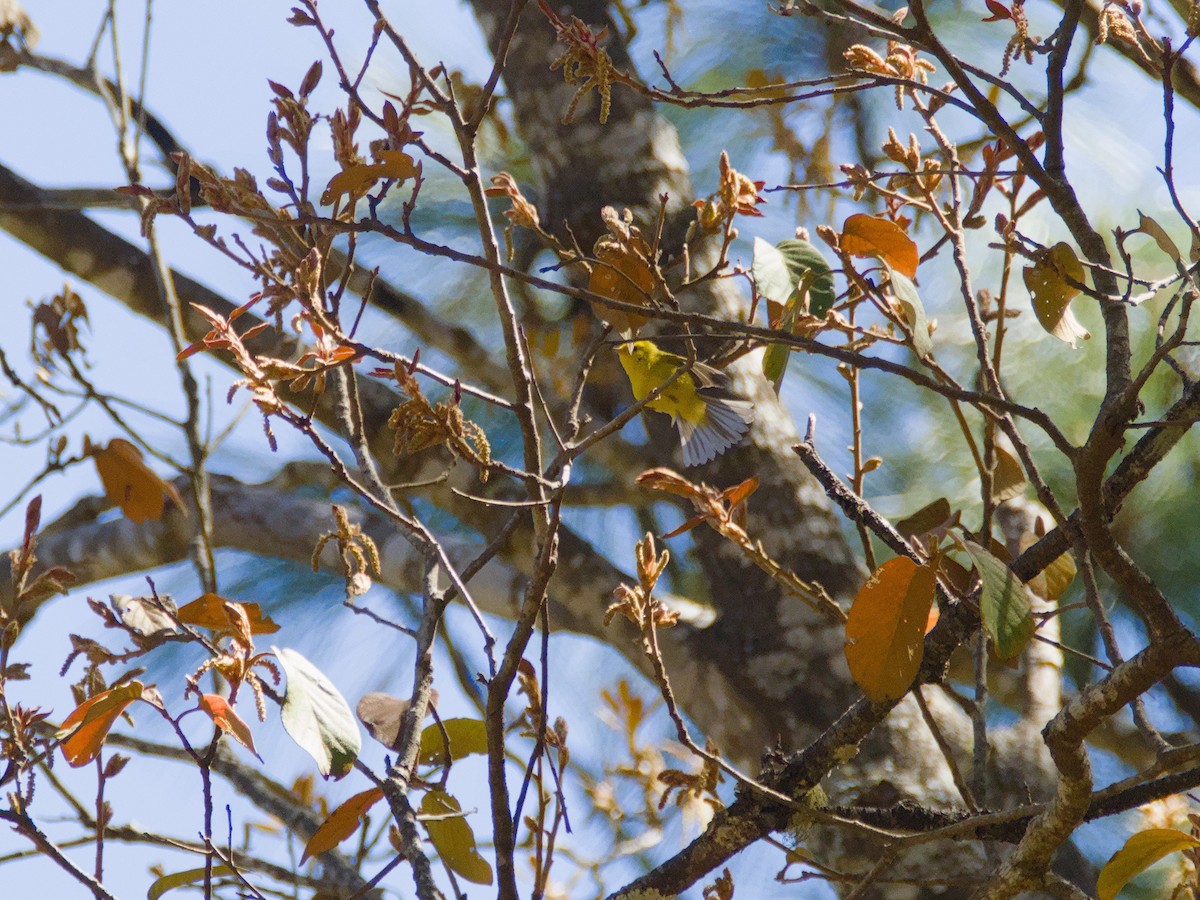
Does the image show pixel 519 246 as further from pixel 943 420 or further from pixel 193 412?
pixel 193 412

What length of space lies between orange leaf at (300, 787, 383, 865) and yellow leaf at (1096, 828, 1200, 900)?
1.54ft

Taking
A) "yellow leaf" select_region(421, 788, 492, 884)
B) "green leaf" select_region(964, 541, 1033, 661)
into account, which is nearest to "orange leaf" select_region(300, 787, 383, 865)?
"yellow leaf" select_region(421, 788, 492, 884)

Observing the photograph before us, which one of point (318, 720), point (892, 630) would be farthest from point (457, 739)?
point (892, 630)

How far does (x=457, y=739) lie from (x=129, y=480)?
1.93 ft

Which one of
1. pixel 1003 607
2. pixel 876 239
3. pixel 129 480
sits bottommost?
pixel 1003 607

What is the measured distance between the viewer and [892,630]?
571 millimetres

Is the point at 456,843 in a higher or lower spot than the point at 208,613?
lower

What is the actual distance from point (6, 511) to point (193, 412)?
22 cm

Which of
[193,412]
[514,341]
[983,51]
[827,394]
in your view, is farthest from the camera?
[827,394]

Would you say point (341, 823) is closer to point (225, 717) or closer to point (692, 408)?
point (225, 717)

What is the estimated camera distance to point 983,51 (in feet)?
6.35

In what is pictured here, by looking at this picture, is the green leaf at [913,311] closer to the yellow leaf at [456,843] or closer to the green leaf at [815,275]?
the green leaf at [815,275]

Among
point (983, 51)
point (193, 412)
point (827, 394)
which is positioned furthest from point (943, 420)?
point (193, 412)

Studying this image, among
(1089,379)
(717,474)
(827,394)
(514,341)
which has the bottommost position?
(514,341)
